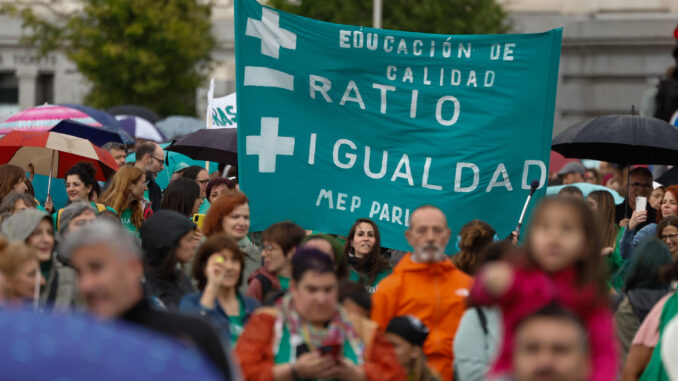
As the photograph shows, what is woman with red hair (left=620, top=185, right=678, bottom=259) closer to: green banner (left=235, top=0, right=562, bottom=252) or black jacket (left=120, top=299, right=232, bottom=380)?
green banner (left=235, top=0, right=562, bottom=252)

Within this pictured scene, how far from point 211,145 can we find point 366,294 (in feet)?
20.5

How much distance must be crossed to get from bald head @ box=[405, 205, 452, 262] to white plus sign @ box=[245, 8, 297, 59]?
9.09ft

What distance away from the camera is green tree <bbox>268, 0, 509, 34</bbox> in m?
26.9

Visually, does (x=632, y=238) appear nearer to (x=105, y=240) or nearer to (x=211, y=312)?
(x=211, y=312)

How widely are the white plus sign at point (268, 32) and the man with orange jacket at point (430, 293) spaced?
2.80 meters

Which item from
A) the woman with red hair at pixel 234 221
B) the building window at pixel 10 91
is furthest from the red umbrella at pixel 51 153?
the building window at pixel 10 91

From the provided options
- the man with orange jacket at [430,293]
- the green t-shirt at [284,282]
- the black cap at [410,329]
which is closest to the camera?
the black cap at [410,329]

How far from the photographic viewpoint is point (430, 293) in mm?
6598

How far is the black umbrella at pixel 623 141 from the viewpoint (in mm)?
11328

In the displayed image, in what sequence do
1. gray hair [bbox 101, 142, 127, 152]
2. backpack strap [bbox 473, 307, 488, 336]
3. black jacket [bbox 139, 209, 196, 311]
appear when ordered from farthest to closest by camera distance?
1. gray hair [bbox 101, 142, 127, 152]
2. black jacket [bbox 139, 209, 196, 311]
3. backpack strap [bbox 473, 307, 488, 336]

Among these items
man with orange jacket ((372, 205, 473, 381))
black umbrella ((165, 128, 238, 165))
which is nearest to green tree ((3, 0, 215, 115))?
black umbrella ((165, 128, 238, 165))

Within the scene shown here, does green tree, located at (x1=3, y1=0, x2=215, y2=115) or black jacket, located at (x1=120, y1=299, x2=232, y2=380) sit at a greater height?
green tree, located at (x1=3, y1=0, x2=215, y2=115)

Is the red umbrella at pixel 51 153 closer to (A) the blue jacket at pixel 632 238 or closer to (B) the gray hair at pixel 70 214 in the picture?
(B) the gray hair at pixel 70 214

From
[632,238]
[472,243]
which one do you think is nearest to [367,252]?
[472,243]
